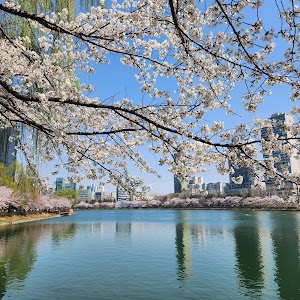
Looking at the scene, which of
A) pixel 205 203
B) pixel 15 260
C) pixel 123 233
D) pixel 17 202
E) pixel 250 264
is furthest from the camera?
pixel 205 203

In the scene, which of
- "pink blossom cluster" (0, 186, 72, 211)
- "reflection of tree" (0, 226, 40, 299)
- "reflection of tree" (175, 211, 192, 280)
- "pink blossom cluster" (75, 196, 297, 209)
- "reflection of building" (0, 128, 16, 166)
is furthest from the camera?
"pink blossom cluster" (75, 196, 297, 209)

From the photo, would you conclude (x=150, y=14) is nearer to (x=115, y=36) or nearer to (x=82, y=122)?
(x=115, y=36)

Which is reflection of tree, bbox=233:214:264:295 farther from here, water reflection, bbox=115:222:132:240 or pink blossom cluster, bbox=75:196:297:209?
pink blossom cluster, bbox=75:196:297:209

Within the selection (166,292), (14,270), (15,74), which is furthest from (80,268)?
(15,74)

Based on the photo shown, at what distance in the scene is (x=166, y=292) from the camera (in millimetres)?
10875

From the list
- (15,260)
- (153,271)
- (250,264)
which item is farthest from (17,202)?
(250,264)

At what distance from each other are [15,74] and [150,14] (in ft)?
6.12

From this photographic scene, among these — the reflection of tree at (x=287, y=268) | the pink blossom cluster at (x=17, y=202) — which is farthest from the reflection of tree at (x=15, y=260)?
the pink blossom cluster at (x=17, y=202)

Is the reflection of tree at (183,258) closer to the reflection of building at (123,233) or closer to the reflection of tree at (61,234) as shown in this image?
the reflection of building at (123,233)

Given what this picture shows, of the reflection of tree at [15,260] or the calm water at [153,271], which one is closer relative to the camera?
the calm water at [153,271]

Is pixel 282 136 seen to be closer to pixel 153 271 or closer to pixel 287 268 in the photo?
pixel 153 271

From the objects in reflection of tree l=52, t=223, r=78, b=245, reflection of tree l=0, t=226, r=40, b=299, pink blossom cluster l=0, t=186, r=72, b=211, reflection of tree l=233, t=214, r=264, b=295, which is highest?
pink blossom cluster l=0, t=186, r=72, b=211

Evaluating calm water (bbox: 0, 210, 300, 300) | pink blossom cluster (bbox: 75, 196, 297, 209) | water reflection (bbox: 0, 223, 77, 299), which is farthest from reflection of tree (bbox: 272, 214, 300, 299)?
pink blossom cluster (bbox: 75, 196, 297, 209)

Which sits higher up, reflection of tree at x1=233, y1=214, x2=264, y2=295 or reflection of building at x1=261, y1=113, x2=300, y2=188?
reflection of building at x1=261, y1=113, x2=300, y2=188
